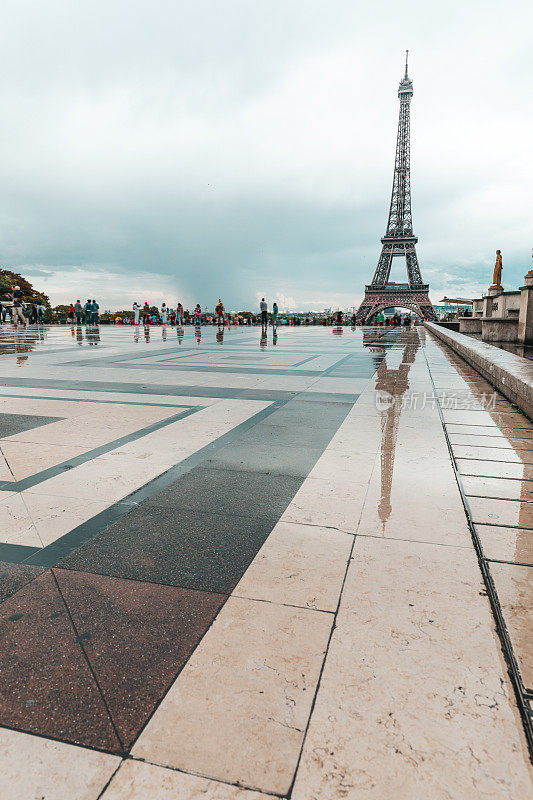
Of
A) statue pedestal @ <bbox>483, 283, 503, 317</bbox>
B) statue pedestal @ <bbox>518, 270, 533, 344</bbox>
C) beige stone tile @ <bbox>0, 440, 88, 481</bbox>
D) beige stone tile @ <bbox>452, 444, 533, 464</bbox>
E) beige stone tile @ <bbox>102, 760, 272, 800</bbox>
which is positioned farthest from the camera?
statue pedestal @ <bbox>483, 283, 503, 317</bbox>

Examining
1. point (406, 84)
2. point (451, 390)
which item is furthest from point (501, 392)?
point (406, 84)

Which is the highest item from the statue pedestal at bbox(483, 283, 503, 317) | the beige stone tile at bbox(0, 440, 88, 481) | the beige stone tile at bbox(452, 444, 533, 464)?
the statue pedestal at bbox(483, 283, 503, 317)

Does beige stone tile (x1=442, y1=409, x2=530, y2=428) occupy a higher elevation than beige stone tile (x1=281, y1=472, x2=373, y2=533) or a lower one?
higher

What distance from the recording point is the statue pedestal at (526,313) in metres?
14.2

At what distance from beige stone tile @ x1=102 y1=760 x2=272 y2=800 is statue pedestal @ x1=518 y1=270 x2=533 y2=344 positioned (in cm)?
1534

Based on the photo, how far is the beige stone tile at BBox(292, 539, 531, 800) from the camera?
55.5 inches

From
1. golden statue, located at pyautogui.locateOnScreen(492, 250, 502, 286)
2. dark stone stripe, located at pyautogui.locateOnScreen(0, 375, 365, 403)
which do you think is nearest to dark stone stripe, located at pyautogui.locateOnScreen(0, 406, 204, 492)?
dark stone stripe, located at pyautogui.locateOnScreen(0, 375, 365, 403)

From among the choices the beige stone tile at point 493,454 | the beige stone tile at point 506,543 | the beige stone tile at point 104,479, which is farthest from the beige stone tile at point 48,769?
the beige stone tile at point 493,454

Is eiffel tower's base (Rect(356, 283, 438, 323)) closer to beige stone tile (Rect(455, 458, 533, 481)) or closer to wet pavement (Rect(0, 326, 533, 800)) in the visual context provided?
beige stone tile (Rect(455, 458, 533, 481))

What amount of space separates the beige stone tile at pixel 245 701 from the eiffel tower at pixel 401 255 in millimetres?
69532

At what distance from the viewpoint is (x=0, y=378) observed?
8.95m

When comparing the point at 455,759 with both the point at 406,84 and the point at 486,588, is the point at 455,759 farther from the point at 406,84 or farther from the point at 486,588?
the point at 406,84

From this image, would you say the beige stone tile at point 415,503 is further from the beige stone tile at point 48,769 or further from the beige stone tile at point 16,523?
the beige stone tile at point 16,523

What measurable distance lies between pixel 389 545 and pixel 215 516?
1.09 m
